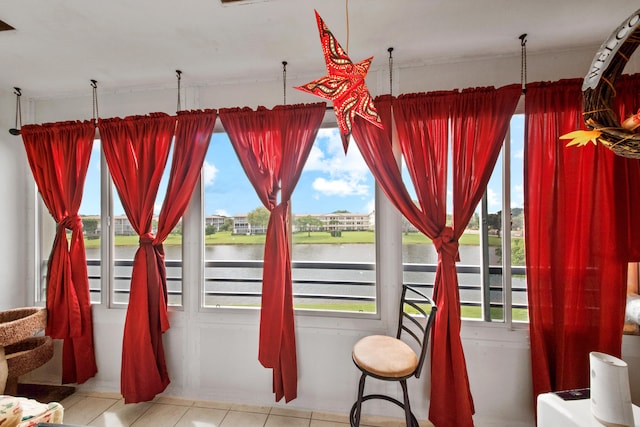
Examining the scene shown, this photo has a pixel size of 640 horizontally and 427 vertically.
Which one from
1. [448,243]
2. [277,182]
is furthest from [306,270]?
[448,243]

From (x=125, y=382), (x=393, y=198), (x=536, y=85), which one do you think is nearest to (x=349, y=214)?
(x=393, y=198)

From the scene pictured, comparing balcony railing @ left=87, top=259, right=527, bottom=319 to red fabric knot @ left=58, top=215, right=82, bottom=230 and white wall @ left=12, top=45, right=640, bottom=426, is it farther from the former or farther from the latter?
red fabric knot @ left=58, top=215, right=82, bottom=230

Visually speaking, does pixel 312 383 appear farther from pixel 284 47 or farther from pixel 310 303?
pixel 284 47

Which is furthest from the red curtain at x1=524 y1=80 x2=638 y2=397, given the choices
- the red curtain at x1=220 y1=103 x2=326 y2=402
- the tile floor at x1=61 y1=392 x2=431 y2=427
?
the red curtain at x1=220 y1=103 x2=326 y2=402

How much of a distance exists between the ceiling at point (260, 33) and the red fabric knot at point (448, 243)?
1271 mm

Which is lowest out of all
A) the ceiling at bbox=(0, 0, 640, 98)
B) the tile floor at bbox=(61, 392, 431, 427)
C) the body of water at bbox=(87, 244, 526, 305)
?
the tile floor at bbox=(61, 392, 431, 427)

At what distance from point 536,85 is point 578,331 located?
165 cm

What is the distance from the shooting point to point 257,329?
→ 2.15 m

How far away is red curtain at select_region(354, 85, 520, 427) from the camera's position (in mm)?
1754

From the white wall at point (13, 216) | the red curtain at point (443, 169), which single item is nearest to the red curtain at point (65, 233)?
the white wall at point (13, 216)

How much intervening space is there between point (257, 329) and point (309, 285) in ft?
1.80

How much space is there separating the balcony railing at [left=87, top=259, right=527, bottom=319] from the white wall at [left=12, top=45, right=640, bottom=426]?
0.40ft

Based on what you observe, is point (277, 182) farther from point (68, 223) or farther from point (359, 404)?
point (68, 223)

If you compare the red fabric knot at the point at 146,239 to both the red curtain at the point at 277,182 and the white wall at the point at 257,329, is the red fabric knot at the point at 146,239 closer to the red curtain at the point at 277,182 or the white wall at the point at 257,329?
the white wall at the point at 257,329
